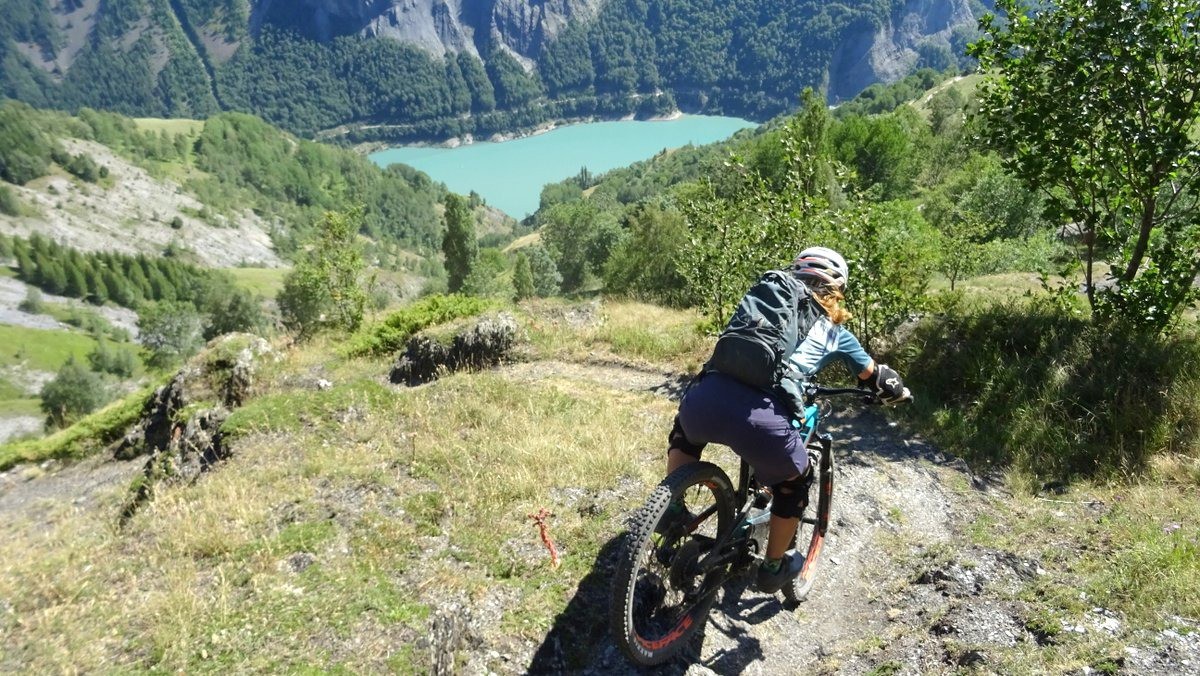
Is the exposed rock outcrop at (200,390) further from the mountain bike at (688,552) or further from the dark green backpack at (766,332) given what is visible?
the dark green backpack at (766,332)

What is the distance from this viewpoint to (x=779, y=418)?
4387 mm

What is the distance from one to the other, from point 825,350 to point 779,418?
805 millimetres

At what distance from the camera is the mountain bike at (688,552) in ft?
13.7

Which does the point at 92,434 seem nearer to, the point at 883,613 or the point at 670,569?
the point at 670,569

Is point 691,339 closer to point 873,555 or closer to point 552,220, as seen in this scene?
point 873,555

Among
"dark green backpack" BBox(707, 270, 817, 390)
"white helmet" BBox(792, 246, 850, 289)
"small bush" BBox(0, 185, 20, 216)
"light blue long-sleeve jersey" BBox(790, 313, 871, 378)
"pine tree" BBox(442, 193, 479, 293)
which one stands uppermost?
"white helmet" BBox(792, 246, 850, 289)

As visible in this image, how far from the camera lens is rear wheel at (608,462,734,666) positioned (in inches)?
163

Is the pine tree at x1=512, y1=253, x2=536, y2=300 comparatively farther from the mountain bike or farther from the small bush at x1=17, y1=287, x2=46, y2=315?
the small bush at x1=17, y1=287, x2=46, y2=315

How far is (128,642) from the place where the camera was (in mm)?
→ 4727

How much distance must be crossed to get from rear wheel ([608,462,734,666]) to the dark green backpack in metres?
0.74

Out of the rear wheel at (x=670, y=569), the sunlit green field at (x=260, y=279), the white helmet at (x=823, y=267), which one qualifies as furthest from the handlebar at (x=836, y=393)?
the sunlit green field at (x=260, y=279)

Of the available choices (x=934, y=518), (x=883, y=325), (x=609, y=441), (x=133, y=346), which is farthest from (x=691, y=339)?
(x=133, y=346)

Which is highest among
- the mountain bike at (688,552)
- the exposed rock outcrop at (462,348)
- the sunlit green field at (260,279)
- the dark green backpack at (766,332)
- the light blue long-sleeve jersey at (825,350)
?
the dark green backpack at (766,332)

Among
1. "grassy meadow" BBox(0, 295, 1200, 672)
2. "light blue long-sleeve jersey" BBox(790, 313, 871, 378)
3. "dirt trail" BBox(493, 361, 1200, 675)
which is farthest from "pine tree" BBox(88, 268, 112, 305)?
"light blue long-sleeve jersey" BBox(790, 313, 871, 378)
